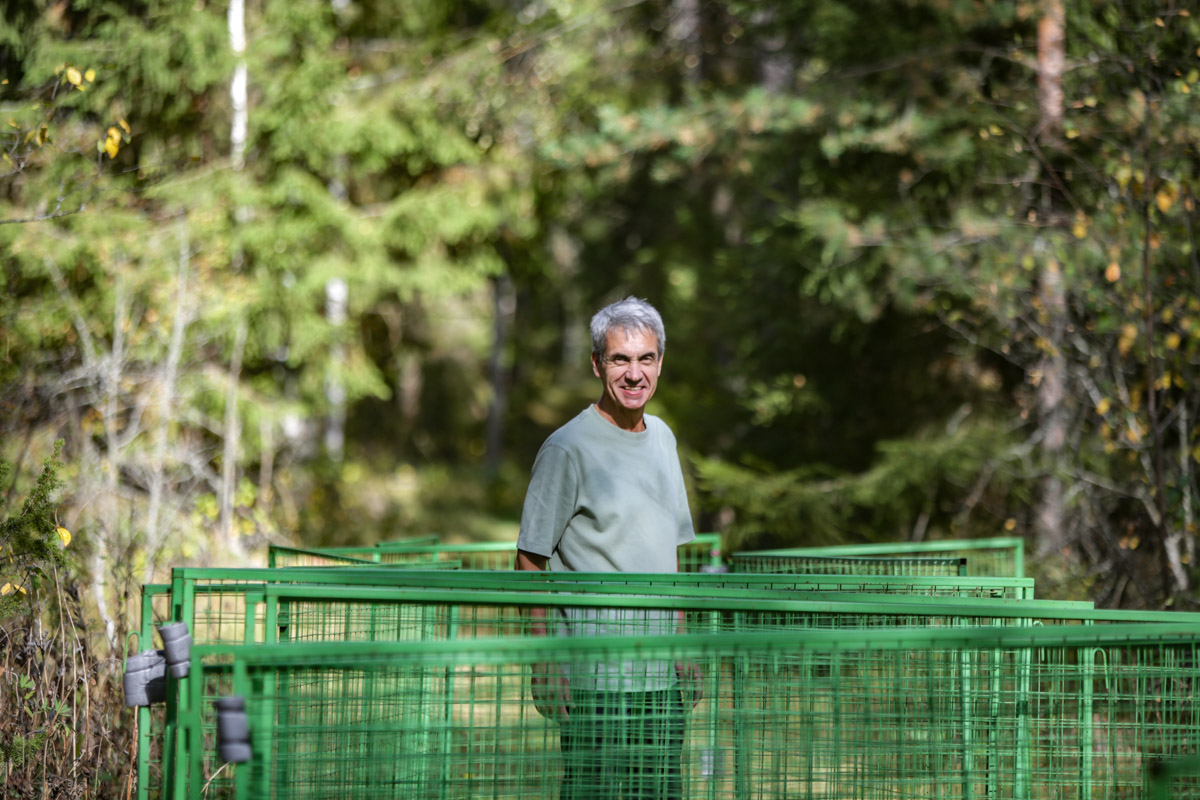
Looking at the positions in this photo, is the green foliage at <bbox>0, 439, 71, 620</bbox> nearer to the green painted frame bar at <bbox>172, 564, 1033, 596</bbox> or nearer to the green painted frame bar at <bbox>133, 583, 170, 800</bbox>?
the green painted frame bar at <bbox>133, 583, 170, 800</bbox>

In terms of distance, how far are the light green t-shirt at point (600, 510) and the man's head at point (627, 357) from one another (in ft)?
0.23

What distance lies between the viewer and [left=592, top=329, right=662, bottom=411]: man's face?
3.64 metres

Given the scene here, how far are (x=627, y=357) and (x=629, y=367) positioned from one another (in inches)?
1.5

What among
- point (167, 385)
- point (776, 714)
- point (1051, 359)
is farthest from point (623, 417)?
point (167, 385)

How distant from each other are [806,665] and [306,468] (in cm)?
1210

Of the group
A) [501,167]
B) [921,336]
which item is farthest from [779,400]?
[501,167]

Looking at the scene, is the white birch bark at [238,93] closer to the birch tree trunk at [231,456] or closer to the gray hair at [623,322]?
the birch tree trunk at [231,456]

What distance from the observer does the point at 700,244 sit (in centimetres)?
1695

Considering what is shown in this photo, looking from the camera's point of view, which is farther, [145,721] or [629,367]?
[145,721]

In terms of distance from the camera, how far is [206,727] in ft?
13.1

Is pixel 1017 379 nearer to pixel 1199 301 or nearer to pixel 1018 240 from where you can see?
pixel 1018 240

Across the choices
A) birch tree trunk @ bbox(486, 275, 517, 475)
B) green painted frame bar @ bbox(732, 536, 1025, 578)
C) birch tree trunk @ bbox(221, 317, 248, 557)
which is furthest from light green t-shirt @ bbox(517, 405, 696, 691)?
birch tree trunk @ bbox(486, 275, 517, 475)

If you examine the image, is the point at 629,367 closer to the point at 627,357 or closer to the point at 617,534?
the point at 627,357

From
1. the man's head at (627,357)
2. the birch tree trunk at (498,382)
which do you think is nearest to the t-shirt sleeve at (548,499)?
the man's head at (627,357)
